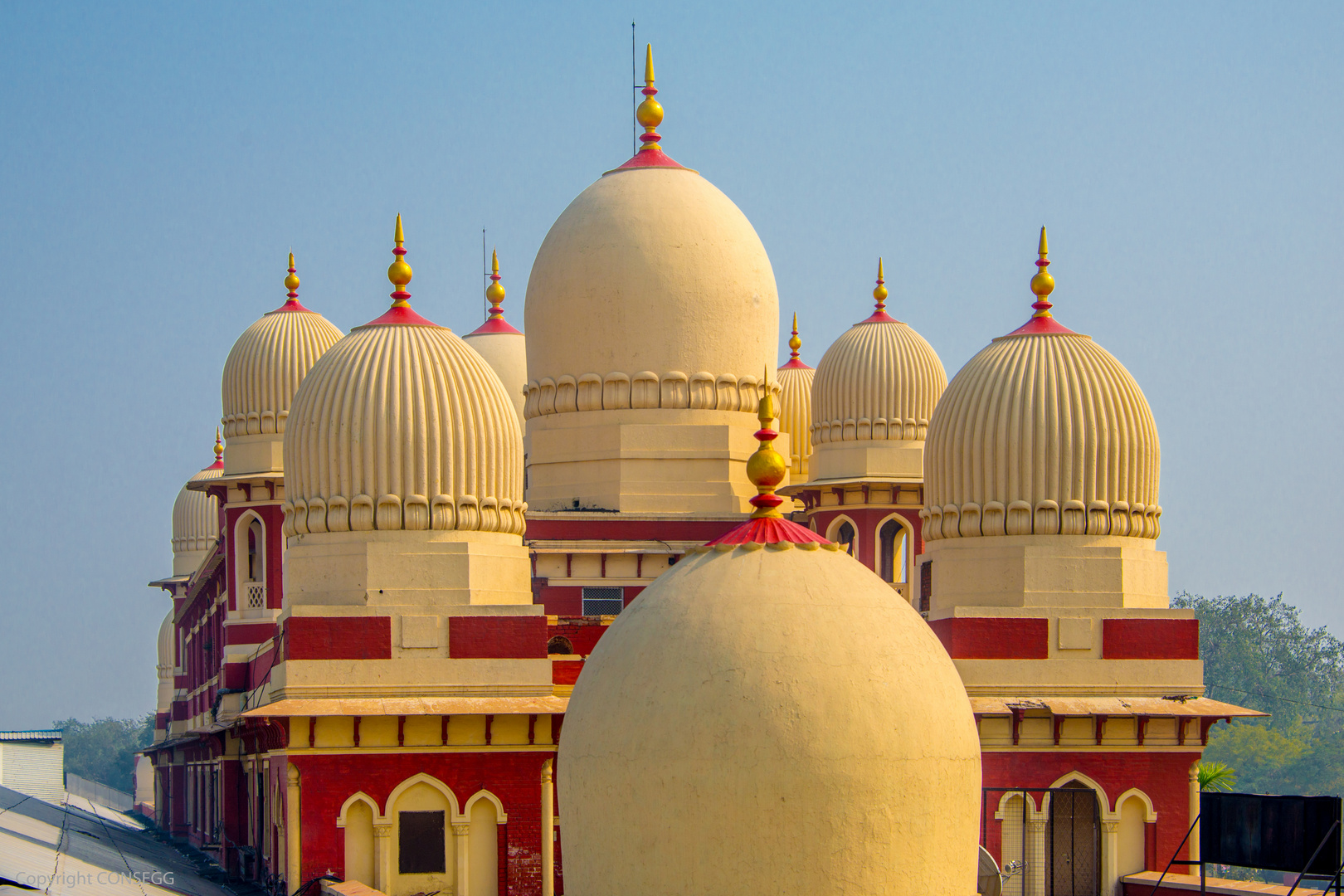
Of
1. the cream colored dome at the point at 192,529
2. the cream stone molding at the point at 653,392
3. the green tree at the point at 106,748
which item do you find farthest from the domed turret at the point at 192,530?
the green tree at the point at 106,748

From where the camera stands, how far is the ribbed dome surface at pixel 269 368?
3644 centimetres

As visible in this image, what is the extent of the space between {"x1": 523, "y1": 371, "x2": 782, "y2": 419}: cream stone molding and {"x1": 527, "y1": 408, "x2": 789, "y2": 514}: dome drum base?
5.2 inches

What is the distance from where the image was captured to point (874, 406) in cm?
3556

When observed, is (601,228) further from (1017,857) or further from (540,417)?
(1017,857)

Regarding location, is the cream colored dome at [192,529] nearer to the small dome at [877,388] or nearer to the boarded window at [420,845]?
the small dome at [877,388]

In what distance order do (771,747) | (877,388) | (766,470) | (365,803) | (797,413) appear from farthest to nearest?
(797,413) < (877,388) < (365,803) < (766,470) < (771,747)

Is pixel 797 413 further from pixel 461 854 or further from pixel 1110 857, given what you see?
pixel 461 854

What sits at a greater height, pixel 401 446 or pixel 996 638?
pixel 401 446

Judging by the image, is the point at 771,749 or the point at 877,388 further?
the point at 877,388

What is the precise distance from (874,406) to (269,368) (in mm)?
12165

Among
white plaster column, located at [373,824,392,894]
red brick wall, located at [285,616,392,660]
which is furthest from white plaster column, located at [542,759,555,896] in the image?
red brick wall, located at [285,616,392,660]

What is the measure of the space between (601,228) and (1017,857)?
12.2 metres

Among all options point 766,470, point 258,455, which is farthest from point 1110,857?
point 258,455

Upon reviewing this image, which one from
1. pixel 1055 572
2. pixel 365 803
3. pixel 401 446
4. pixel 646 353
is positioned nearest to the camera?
pixel 365 803
